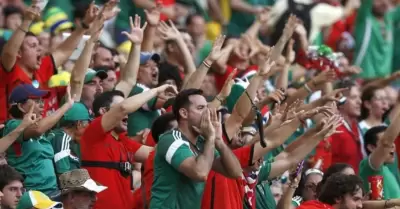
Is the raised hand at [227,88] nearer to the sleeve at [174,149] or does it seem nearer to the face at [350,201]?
the face at [350,201]

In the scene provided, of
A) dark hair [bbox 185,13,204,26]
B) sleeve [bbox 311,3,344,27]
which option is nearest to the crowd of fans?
dark hair [bbox 185,13,204,26]

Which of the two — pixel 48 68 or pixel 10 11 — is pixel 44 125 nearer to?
pixel 48 68

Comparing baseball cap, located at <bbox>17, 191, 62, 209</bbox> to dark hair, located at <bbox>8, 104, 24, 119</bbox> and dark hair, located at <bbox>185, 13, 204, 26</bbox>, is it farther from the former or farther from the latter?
dark hair, located at <bbox>185, 13, 204, 26</bbox>

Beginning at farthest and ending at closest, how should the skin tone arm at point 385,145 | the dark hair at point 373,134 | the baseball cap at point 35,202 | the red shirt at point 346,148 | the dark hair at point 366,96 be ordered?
the dark hair at point 366,96 < the red shirt at point 346,148 < the dark hair at point 373,134 < the skin tone arm at point 385,145 < the baseball cap at point 35,202

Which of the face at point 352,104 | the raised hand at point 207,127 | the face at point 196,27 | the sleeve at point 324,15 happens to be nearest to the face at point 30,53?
the raised hand at point 207,127

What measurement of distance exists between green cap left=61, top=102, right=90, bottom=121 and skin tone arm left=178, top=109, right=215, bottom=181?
2.10m

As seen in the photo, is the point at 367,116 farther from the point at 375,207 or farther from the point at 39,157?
the point at 39,157

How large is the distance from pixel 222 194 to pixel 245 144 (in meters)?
1.06

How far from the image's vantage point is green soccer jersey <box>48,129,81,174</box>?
11.8m

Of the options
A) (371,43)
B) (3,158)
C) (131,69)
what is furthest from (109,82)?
(371,43)

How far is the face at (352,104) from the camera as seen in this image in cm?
1553

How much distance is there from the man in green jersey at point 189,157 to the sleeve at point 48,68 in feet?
10.7

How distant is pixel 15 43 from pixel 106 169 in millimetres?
1725

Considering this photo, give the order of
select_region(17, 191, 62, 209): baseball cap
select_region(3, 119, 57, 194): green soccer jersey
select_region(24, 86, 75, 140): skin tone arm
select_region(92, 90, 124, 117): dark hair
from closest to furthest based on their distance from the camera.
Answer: select_region(17, 191, 62, 209): baseball cap → select_region(24, 86, 75, 140): skin tone arm → select_region(3, 119, 57, 194): green soccer jersey → select_region(92, 90, 124, 117): dark hair
